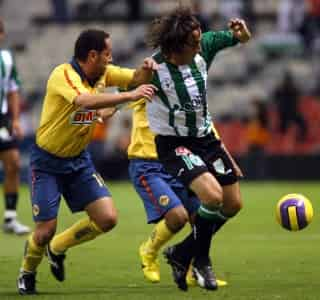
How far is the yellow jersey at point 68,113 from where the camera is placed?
943 cm

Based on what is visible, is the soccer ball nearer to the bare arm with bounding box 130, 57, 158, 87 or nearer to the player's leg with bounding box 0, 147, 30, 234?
the bare arm with bounding box 130, 57, 158, 87

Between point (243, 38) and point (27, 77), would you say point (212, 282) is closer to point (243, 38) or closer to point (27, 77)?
point (243, 38)

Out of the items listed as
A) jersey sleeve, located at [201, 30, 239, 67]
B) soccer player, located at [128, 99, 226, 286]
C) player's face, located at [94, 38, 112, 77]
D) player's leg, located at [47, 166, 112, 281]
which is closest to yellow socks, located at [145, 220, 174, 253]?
soccer player, located at [128, 99, 226, 286]

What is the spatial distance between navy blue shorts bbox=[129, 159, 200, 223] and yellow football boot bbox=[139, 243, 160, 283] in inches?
11.5

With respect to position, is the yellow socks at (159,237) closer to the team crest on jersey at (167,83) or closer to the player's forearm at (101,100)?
the team crest on jersey at (167,83)

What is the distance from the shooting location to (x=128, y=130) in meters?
26.1

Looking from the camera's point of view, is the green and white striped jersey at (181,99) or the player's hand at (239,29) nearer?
the green and white striped jersey at (181,99)

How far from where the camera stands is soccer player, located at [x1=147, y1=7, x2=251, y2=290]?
375 inches

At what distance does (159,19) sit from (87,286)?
2.20 metres

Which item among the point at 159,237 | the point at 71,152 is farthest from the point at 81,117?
the point at 159,237

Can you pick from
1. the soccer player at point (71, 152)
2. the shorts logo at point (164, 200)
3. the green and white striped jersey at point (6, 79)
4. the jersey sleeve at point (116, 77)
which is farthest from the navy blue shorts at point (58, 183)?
the green and white striped jersey at point (6, 79)

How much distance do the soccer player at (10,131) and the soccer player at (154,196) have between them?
3685mm

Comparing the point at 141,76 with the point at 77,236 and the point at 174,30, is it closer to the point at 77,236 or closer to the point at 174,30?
the point at 174,30

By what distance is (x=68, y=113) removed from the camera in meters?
9.59
